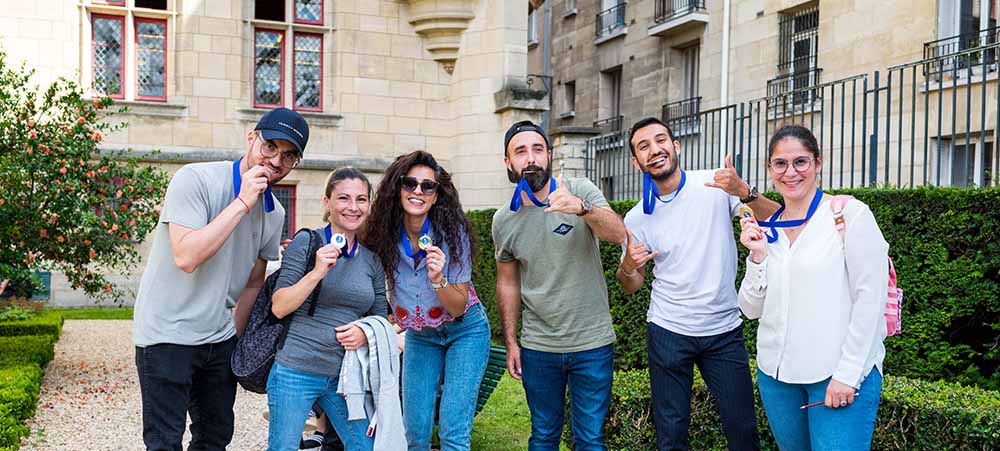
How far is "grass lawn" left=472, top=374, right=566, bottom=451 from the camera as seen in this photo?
6.40 metres

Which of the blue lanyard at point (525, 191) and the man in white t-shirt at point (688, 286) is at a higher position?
the blue lanyard at point (525, 191)

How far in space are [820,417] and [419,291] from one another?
1.86m

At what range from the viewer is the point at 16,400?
6.63 metres

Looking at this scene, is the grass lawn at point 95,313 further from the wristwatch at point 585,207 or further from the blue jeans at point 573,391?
the wristwatch at point 585,207

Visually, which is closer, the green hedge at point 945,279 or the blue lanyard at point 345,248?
the blue lanyard at point 345,248

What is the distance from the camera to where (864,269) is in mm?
3164

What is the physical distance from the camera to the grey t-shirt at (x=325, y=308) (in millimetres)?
3729

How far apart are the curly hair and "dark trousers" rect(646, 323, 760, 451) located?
1.06 meters

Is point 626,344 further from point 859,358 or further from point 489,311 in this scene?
point 859,358

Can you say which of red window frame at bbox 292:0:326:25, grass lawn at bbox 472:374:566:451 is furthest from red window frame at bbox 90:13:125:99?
grass lawn at bbox 472:374:566:451

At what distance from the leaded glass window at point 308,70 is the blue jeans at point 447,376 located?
12417mm

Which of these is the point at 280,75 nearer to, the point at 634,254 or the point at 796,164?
the point at 634,254

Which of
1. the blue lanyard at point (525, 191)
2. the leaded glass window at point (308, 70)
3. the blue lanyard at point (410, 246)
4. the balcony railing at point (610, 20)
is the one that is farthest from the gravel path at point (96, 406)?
the balcony railing at point (610, 20)

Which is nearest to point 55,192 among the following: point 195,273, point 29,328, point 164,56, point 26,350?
point 26,350
